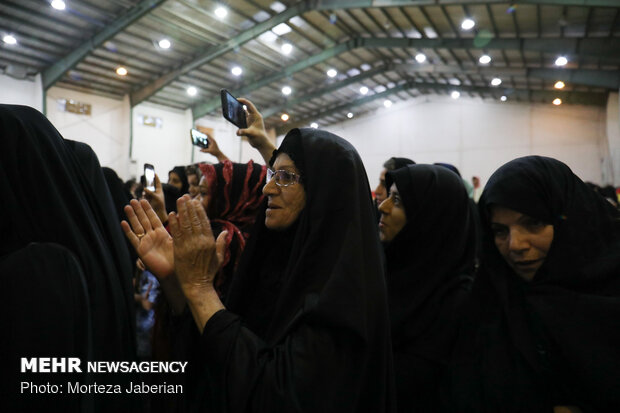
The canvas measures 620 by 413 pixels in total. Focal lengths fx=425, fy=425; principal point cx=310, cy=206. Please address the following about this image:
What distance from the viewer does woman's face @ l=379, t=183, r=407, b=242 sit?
2.13 metres

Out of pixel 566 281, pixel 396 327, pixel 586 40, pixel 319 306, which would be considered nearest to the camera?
pixel 319 306

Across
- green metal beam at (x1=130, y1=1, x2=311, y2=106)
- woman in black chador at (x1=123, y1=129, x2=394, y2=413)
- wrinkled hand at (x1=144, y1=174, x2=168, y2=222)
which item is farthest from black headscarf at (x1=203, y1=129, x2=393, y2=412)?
green metal beam at (x1=130, y1=1, x2=311, y2=106)

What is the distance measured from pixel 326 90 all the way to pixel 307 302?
14.5 metres

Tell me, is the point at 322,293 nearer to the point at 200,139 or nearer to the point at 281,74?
the point at 200,139

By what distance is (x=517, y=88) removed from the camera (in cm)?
1370

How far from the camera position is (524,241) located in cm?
150

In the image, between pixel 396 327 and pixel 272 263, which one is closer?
pixel 272 263

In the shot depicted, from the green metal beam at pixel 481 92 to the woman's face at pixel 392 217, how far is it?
44.3 ft

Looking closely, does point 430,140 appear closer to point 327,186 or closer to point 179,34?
point 179,34

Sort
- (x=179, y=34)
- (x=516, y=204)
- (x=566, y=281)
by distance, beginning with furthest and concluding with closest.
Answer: (x=179, y=34)
(x=516, y=204)
(x=566, y=281)

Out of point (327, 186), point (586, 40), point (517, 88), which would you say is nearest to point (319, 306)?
point (327, 186)

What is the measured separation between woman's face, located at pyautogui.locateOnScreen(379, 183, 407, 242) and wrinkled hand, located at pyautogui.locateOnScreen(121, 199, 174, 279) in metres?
1.05

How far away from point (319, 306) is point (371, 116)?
1734 cm

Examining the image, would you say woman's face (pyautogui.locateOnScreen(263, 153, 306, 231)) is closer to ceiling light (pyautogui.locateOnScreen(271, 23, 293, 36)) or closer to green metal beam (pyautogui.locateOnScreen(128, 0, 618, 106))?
green metal beam (pyautogui.locateOnScreen(128, 0, 618, 106))
